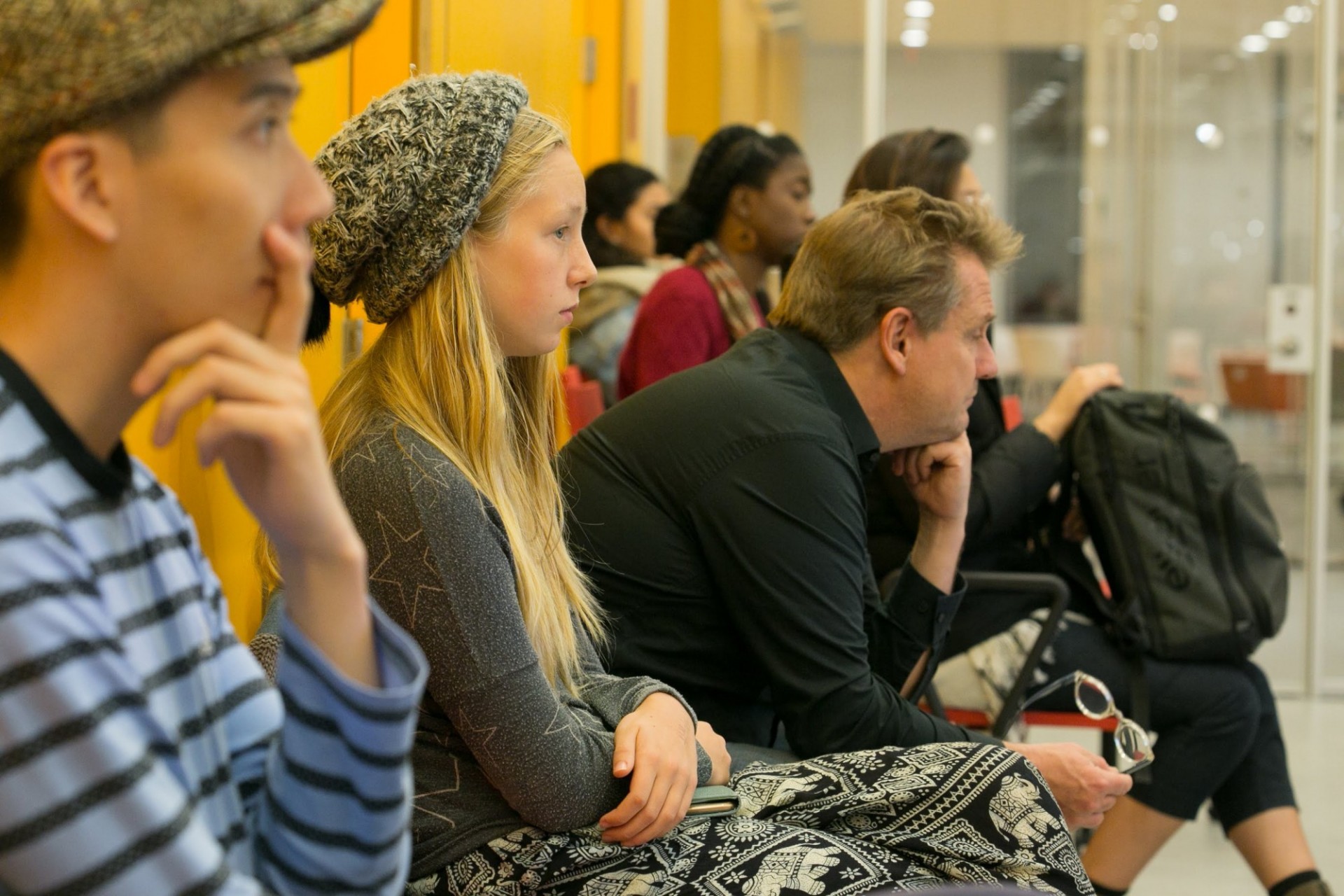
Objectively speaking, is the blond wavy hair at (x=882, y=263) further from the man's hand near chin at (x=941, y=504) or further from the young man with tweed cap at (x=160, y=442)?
the young man with tweed cap at (x=160, y=442)

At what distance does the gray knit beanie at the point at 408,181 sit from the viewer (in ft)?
4.49

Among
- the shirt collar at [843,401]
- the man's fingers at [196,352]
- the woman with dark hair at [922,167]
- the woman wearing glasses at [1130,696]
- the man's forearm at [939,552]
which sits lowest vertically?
the woman wearing glasses at [1130,696]

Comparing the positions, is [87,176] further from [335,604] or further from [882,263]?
[882,263]

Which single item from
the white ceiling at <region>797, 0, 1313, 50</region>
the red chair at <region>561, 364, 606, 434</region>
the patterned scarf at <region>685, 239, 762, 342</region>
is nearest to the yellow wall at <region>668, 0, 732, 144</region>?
the white ceiling at <region>797, 0, 1313, 50</region>

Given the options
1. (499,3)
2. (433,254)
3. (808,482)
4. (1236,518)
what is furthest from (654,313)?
(433,254)

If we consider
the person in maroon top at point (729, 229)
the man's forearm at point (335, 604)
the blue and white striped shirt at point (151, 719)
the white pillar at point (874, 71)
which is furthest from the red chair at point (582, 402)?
the white pillar at point (874, 71)

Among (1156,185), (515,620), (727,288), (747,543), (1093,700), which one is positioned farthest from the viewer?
(1156,185)

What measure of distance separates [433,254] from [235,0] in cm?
62

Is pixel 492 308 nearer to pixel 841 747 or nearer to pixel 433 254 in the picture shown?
pixel 433 254

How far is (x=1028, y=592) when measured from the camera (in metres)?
2.55

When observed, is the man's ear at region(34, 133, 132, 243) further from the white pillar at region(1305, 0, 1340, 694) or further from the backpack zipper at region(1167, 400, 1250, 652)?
the white pillar at region(1305, 0, 1340, 694)

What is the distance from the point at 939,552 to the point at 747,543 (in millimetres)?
536

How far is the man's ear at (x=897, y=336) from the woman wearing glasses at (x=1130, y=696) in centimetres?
57

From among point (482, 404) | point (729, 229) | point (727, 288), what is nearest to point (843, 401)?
point (482, 404)
